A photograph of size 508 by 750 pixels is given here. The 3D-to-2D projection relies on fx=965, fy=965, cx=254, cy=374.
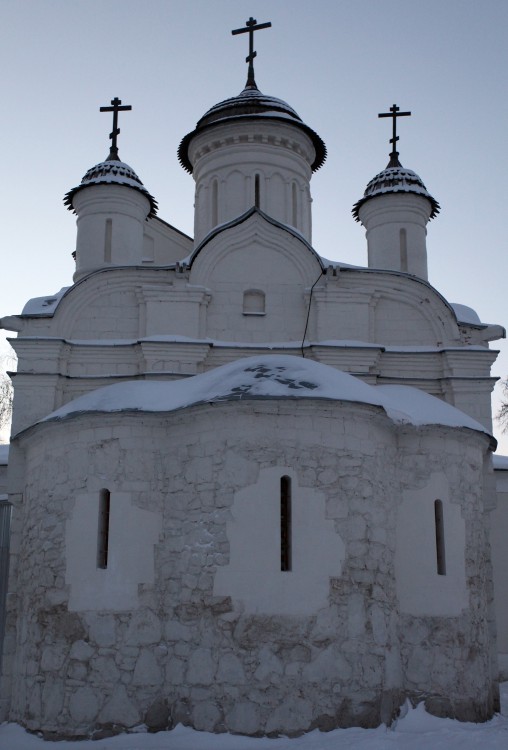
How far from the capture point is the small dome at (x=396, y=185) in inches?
553

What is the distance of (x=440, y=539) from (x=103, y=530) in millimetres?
3486

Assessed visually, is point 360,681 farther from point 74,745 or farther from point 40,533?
point 40,533

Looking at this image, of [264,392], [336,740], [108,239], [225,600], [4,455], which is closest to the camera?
[336,740]

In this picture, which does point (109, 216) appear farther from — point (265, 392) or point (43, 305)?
point (265, 392)

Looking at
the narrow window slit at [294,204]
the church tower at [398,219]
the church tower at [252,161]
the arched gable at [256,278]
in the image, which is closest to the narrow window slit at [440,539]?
the arched gable at [256,278]

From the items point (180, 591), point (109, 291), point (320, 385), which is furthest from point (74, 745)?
point (109, 291)

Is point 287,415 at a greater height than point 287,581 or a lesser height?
greater

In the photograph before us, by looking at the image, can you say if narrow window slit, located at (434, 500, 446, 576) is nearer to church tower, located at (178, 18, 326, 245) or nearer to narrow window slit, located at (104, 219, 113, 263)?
church tower, located at (178, 18, 326, 245)

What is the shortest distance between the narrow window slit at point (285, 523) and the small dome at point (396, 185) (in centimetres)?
617

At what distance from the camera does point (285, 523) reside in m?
9.25

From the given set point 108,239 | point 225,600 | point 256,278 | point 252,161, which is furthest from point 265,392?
point 252,161

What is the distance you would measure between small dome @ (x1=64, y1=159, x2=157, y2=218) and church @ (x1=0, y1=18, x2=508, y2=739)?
211 centimetres

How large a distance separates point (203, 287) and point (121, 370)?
145cm

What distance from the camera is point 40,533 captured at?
32.8ft
